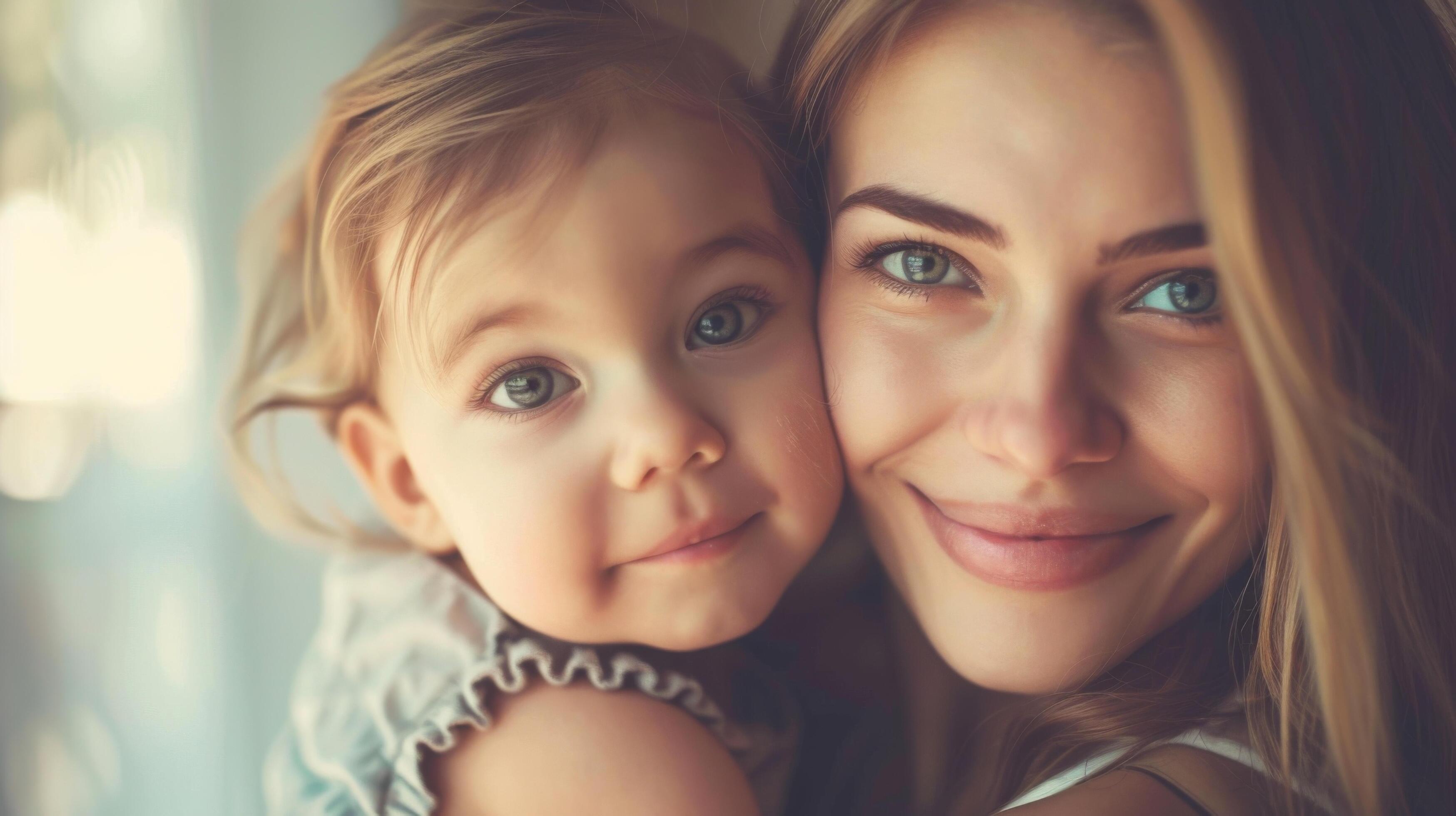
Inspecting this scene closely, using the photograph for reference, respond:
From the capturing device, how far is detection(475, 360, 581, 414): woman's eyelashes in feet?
2.06

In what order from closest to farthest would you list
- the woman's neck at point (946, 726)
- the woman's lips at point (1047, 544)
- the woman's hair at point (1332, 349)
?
the woman's hair at point (1332, 349) < the woman's lips at point (1047, 544) < the woman's neck at point (946, 726)

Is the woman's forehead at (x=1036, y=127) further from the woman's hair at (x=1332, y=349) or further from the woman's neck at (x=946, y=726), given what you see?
the woman's neck at (x=946, y=726)

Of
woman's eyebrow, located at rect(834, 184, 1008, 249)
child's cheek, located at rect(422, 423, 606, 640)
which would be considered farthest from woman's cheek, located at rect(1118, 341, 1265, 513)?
child's cheek, located at rect(422, 423, 606, 640)

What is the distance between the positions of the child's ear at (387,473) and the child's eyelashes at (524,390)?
106 millimetres

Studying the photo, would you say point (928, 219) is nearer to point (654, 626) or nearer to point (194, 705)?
point (654, 626)

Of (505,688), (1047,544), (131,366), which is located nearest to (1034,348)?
(1047,544)

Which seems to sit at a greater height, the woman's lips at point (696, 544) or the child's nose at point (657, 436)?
the child's nose at point (657, 436)

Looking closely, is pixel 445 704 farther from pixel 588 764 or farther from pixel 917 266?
pixel 917 266

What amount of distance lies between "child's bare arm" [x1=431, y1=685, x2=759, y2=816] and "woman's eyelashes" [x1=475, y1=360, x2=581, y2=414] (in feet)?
0.60

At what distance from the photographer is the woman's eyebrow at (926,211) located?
597mm

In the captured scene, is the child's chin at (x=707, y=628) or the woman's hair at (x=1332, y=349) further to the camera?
the child's chin at (x=707, y=628)

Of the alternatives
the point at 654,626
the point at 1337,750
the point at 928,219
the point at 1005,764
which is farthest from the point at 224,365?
the point at 1337,750

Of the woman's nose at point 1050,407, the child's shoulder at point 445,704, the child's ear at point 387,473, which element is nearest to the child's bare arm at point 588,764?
the child's shoulder at point 445,704

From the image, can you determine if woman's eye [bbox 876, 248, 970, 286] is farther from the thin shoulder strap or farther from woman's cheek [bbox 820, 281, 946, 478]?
the thin shoulder strap
